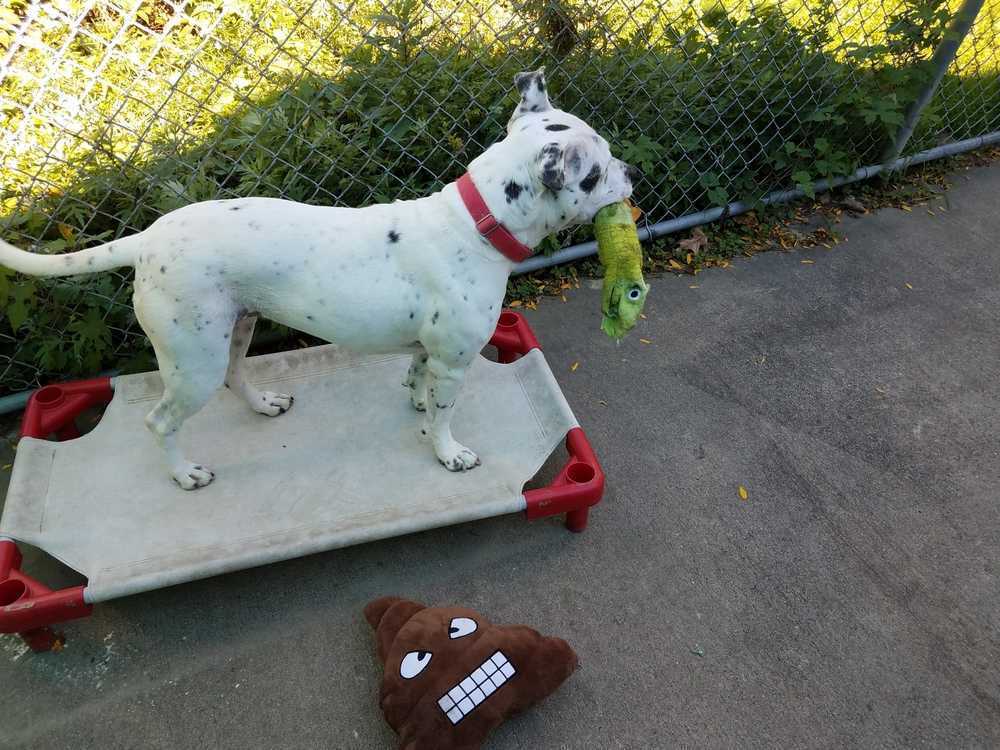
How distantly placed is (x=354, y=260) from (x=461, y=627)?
3.94 feet

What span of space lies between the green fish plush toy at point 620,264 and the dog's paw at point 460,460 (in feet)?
2.50

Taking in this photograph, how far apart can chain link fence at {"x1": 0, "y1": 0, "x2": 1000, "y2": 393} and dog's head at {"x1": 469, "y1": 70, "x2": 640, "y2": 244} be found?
1.42 metres

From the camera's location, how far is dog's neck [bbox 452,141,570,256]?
193 centimetres

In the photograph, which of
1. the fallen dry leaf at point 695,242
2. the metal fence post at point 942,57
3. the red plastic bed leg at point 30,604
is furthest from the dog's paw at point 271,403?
the metal fence post at point 942,57

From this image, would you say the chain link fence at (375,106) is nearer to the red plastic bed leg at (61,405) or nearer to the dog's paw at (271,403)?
the red plastic bed leg at (61,405)

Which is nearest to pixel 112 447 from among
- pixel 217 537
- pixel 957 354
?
pixel 217 537

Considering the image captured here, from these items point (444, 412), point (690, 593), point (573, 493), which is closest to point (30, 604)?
point (444, 412)

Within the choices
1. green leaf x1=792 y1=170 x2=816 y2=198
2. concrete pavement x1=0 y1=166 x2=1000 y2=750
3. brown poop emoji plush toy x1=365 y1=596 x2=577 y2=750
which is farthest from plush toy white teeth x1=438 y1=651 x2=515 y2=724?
green leaf x1=792 y1=170 x2=816 y2=198

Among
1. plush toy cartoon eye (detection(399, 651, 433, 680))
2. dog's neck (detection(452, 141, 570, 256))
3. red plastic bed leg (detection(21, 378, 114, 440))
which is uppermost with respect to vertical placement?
dog's neck (detection(452, 141, 570, 256))

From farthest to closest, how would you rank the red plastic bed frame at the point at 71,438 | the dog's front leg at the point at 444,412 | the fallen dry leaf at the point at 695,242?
the fallen dry leaf at the point at 695,242
the dog's front leg at the point at 444,412
the red plastic bed frame at the point at 71,438

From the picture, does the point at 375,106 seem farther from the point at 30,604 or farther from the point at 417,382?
the point at 30,604

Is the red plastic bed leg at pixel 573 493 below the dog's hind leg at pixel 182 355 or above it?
above

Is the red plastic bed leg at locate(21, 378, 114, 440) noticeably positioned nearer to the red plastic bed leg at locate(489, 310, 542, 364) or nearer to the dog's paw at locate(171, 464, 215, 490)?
the dog's paw at locate(171, 464, 215, 490)

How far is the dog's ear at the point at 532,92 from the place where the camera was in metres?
2.07
